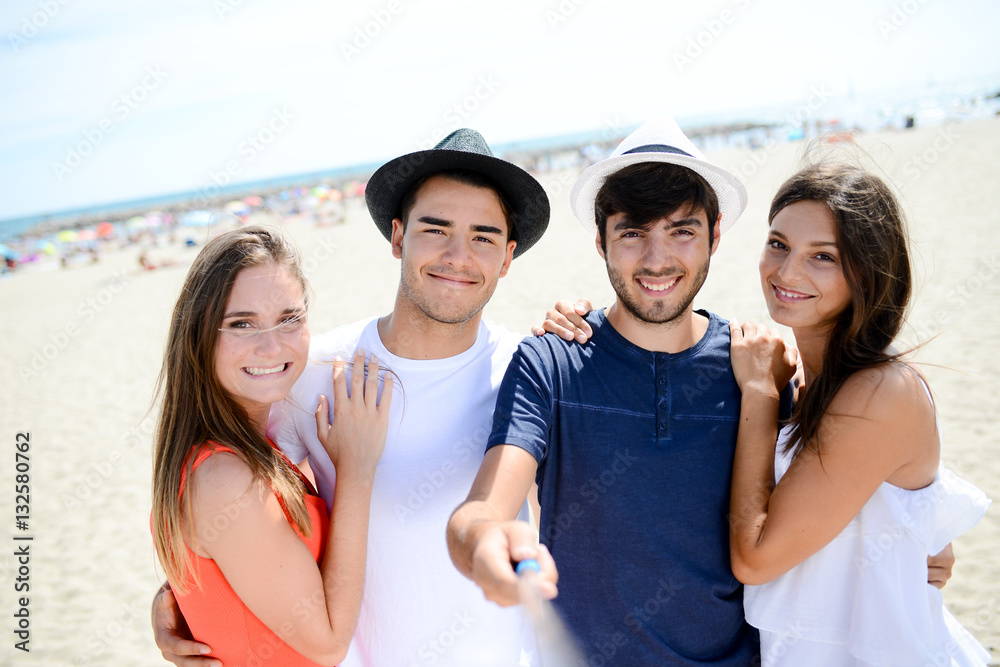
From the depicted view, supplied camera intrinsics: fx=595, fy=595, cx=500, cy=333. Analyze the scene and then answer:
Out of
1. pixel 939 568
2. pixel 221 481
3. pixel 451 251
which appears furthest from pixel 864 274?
pixel 221 481

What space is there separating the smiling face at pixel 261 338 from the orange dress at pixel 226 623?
259 millimetres

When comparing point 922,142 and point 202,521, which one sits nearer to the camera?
point 202,521

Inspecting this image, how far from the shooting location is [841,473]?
6.79 ft

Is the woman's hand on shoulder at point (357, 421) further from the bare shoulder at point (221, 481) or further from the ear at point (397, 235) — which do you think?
the ear at point (397, 235)

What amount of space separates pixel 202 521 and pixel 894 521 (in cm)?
238

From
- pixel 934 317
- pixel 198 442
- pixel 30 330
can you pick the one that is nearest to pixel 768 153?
pixel 934 317

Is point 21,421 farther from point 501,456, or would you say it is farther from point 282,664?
point 501,456

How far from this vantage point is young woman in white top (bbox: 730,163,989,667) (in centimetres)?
207

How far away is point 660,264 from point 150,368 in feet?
39.3

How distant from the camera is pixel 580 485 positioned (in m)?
2.31

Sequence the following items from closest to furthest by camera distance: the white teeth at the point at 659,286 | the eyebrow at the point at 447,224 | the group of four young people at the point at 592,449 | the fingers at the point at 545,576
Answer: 1. the fingers at the point at 545,576
2. the group of four young people at the point at 592,449
3. the white teeth at the point at 659,286
4. the eyebrow at the point at 447,224

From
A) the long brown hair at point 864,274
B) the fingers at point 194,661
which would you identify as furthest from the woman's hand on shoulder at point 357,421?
the long brown hair at point 864,274

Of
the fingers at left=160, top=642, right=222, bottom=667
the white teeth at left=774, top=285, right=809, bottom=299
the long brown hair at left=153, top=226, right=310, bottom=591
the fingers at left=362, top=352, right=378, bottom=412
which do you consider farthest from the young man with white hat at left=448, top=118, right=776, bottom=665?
the fingers at left=160, top=642, right=222, bottom=667

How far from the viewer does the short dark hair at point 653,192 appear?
8.00 feet
